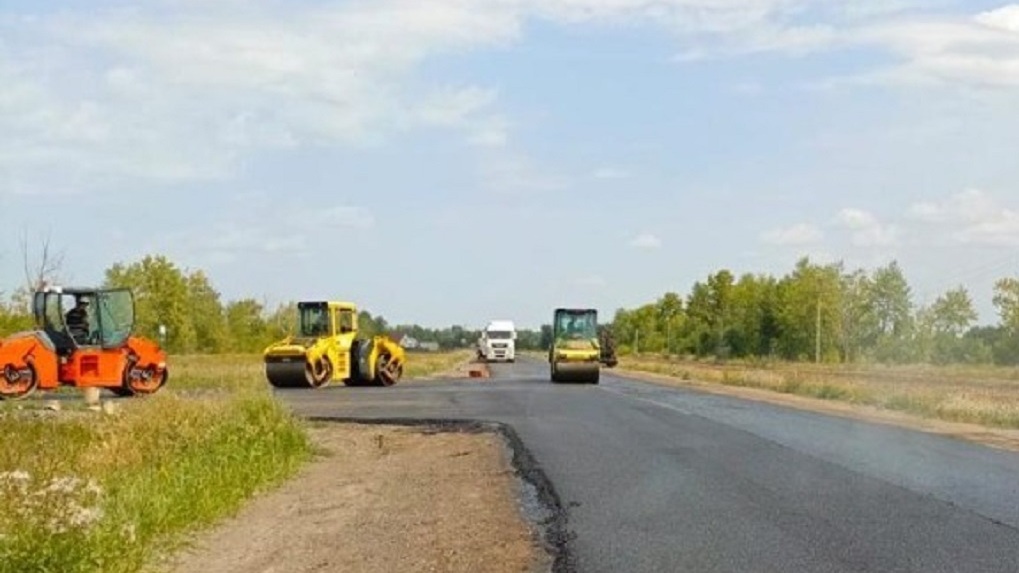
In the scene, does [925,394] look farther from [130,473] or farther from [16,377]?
[130,473]

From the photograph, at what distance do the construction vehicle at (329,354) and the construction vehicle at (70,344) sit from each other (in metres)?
8.09

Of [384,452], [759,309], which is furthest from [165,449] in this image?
[759,309]

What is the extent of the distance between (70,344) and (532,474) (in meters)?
19.3

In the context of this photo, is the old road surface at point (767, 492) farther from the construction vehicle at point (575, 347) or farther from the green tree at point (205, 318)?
the green tree at point (205, 318)

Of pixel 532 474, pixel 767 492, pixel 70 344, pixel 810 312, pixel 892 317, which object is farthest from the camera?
pixel 810 312

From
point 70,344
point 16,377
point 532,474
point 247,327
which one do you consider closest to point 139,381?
point 70,344

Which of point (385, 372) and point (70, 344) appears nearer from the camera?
point (70, 344)

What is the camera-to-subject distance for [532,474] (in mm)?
18062

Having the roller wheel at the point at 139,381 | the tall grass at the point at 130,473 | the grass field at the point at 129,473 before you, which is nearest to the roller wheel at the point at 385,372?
the roller wheel at the point at 139,381

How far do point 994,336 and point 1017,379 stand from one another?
1148 inches

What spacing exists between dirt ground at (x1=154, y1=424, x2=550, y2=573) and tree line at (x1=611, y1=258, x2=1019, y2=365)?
55028mm

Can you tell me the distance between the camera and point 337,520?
565 inches

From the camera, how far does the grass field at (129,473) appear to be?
10625 millimetres

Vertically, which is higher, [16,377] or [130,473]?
[16,377]
